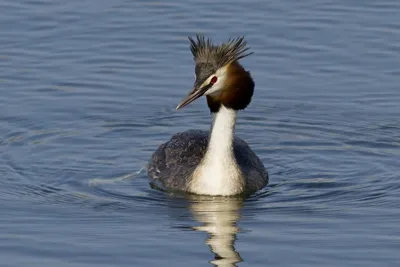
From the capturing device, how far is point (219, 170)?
17328 mm

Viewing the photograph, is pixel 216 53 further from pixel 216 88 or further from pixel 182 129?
pixel 182 129

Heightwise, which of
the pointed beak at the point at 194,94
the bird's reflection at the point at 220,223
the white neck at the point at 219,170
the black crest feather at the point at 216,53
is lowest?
the bird's reflection at the point at 220,223

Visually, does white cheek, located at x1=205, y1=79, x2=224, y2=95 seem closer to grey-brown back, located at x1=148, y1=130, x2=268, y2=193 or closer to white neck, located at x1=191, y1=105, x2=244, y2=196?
white neck, located at x1=191, y1=105, x2=244, y2=196

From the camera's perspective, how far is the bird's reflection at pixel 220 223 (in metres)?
14.8

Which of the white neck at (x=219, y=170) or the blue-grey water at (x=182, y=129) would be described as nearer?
the blue-grey water at (x=182, y=129)

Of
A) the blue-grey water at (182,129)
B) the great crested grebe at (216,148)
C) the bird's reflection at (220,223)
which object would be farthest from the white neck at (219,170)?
the blue-grey water at (182,129)

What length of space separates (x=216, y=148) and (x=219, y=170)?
27 centimetres

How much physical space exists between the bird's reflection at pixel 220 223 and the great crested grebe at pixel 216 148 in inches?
10.9

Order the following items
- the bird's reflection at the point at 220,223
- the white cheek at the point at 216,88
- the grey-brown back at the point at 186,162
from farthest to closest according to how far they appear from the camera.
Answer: the grey-brown back at the point at 186,162
the white cheek at the point at 216,88
the bird's reflection at the point at 220,223

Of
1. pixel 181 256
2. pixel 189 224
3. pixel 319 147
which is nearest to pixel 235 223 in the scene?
pixel 189 224

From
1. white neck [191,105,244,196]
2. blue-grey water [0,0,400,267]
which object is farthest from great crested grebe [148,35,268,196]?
blue-grey water [0,0,400,267]

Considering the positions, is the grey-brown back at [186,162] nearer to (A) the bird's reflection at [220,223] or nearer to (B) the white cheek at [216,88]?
(A) the bird's reflection at [220,223]

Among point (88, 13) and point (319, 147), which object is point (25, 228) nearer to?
point (319, 147)

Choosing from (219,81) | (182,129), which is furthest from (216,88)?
(182,129)
